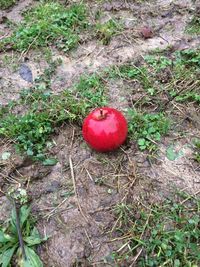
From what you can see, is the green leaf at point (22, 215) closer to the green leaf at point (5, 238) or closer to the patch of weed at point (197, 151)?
the green leaf at point (5, 238)

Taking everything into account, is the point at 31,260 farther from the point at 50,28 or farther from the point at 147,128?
the point at 50,28

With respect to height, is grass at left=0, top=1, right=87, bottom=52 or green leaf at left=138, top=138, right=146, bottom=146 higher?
grass at left=0, top=1, right=87, bottom=52


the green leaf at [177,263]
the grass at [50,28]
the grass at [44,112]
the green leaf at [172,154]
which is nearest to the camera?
the green leaf at [177,263]

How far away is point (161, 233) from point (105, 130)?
71 centimetres

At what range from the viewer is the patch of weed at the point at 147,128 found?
267 cm

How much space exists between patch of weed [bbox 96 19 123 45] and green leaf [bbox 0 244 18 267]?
6.47 ft

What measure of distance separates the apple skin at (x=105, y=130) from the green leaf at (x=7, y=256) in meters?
0.81

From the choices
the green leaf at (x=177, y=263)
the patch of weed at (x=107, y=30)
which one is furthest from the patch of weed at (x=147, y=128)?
the patch of weed at (x=107, y=30)

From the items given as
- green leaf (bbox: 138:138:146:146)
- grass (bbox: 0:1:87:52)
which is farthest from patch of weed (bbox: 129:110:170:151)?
grass (bbox: 0:1:87:52)

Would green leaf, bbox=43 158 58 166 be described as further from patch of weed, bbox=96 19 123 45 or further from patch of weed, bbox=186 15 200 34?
patch of weed, bbox=186 15 200 34

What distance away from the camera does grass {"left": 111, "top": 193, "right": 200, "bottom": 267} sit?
2.16m

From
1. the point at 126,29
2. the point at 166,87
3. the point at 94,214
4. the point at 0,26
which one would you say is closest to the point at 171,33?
the point at 126,29

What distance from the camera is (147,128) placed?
9.02 feet

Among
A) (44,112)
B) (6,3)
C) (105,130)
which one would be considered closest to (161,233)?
(105,130)
